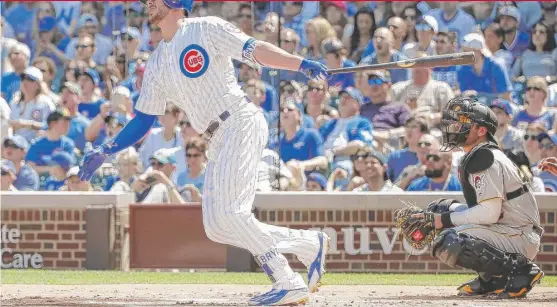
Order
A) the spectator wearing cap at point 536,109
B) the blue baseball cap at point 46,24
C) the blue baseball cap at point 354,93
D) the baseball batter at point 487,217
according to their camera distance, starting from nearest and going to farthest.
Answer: the baseball batter at point 487,217 < the spectator wearing cap at point 536,109 < the blue baseball cap at point 354,93 < the blue baseball cap at point 46,24

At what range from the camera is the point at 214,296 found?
8039 millimetres

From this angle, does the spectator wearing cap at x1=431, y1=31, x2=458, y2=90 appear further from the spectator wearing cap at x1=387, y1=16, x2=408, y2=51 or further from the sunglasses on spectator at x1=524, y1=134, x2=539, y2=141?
the sunglasses on spectator at x1=524, y1=134, x2=539, y2=141

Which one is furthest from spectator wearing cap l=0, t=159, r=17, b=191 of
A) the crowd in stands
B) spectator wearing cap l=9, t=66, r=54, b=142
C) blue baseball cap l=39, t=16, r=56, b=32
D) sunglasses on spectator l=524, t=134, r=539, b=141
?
sunglasses on spectator l=524, t=134, r=539, b=141

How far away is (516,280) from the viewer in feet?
24.5

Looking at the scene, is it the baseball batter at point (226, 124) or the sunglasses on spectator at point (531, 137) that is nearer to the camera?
the baseball batter at point (226, 124)

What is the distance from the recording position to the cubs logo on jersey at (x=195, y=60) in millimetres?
7133

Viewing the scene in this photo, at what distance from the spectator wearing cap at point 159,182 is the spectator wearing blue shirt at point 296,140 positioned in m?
1.18

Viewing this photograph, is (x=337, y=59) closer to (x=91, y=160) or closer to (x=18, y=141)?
(x=18, y=141)

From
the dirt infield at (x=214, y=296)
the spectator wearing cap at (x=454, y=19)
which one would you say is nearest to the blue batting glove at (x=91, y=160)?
the dirt infield at (x=214, y=296)

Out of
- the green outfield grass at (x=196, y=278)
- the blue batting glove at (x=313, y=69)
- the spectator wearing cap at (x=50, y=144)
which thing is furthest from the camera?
the spectator wearing cap at (x=50, y=144)

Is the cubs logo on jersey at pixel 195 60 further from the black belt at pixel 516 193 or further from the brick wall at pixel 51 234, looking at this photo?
the brick wall at pixel 51 234

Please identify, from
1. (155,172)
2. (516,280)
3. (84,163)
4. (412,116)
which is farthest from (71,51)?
(516,280)

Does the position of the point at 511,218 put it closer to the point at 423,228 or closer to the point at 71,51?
the point at 423,228

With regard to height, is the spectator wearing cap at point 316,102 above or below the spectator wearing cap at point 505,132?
above
